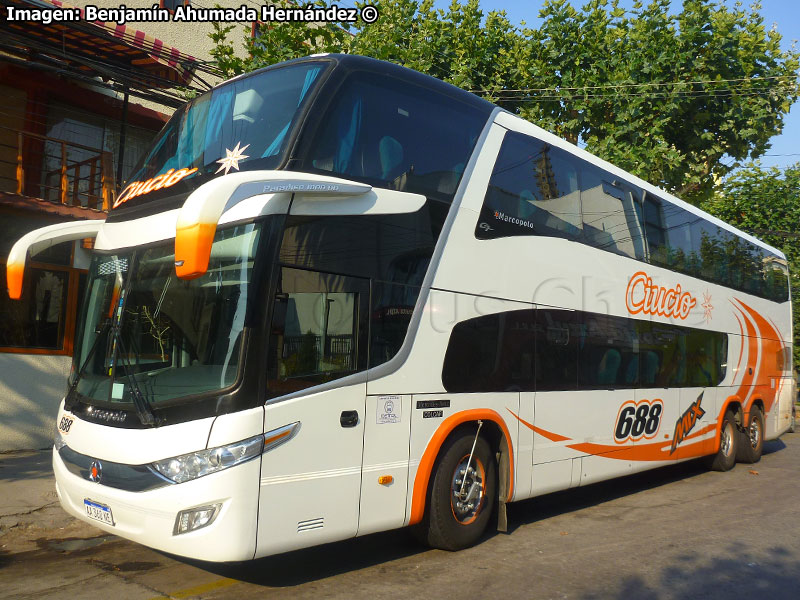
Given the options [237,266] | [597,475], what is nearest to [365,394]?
[237,266]

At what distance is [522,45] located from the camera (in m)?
16.8

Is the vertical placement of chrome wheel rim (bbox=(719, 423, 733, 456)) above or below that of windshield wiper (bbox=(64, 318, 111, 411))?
below

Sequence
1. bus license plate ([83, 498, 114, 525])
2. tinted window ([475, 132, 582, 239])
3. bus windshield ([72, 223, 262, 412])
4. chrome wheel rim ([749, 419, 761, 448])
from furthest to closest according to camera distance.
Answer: chrome wheel rim ([749, 419, 761, 448]) < tinted window ([475, 132, 582, 239]) < bus license plate ([83, 498, 114, 525]) < bus windshield ([72, 223, 262, 412])

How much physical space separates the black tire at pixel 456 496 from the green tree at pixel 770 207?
71.2 feet

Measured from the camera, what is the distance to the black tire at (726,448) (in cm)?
1221

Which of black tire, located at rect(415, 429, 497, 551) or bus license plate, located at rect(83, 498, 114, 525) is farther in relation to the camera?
black tire, located at rect(415, 429, 497, 551)

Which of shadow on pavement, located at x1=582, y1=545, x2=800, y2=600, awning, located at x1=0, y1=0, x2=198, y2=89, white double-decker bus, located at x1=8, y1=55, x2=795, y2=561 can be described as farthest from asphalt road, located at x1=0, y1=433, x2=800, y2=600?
awning, located at x1=0, y1=0, x2=198, y2=89

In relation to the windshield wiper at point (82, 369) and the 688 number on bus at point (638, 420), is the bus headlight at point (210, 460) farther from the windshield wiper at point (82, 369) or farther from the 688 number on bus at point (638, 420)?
the 688 number on bus at point (638, 420)

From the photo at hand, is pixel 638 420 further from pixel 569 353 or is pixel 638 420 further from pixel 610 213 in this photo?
pixel 610 213

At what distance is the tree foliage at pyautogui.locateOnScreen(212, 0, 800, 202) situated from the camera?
1523 centimetres

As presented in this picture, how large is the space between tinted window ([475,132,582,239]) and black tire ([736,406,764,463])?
707cm

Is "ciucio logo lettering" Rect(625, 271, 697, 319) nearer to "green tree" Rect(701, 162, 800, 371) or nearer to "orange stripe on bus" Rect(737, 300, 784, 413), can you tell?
"orange stripe on bus" Rect(737, 300, 784, 413)

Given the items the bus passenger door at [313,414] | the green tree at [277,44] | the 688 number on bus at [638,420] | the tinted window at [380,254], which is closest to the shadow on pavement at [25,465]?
the bus passenger door at [313,414]

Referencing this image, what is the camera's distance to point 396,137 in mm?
6148
